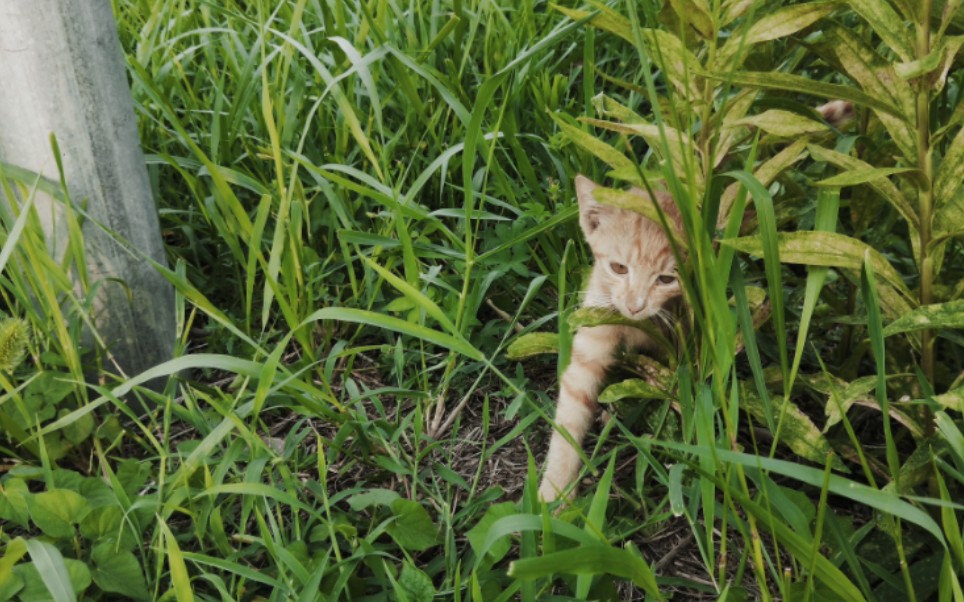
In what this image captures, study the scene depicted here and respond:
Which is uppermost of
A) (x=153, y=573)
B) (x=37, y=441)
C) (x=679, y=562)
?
(x=37, y=441)

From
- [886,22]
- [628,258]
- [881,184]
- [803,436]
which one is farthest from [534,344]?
[886,22]

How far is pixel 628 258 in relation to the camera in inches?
67.6

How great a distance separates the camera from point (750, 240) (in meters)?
1.15

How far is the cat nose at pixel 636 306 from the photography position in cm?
162

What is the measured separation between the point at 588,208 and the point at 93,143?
0.91 metres

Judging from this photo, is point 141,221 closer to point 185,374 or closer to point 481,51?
point 185,374

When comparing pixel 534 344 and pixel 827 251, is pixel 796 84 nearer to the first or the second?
pixel 827 251

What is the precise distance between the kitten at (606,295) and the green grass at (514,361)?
2.2 inches

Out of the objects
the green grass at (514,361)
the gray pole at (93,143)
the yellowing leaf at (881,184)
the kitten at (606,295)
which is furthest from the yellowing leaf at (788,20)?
the gray pole at (93,143)

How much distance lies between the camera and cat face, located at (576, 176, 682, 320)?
1643mm

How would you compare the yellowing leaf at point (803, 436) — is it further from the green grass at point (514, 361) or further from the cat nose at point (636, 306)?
the cat nose at point (636, 306)

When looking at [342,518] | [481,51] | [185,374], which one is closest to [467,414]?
[342,518]

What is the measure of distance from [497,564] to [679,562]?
30cm

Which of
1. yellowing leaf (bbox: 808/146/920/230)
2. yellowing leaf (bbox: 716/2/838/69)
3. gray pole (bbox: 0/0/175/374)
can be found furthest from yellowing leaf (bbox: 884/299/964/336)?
gray pole (bbox: 0/0/175/374)
